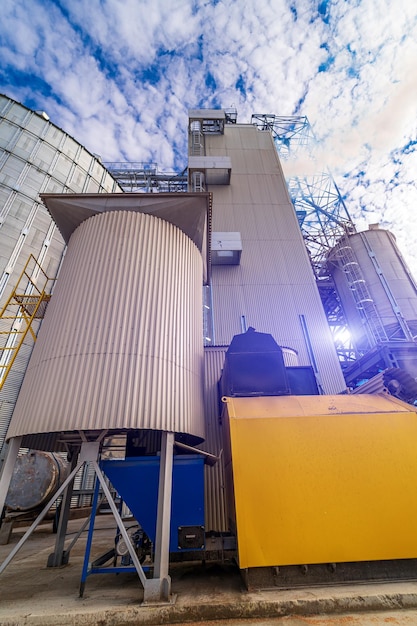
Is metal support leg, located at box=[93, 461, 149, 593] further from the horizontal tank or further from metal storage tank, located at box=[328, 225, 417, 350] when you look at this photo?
metal storage tank, located at box=[328, 225, 417, 350]

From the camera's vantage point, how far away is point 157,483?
18.0ft

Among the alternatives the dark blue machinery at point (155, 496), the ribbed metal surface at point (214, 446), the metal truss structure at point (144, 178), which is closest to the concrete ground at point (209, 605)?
the dark blue machinery at point (155, 496)

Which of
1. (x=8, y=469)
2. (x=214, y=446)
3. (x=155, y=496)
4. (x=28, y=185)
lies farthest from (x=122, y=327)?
(x=28, y=185)

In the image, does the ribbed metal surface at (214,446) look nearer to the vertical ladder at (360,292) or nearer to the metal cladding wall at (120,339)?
the metal cladding wall at (120,339)

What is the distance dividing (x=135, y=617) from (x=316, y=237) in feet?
89.5

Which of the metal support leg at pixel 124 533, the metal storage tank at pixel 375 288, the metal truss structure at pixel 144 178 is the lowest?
the metal support leg at pixel 124 533

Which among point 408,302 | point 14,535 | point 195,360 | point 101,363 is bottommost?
point 14,535

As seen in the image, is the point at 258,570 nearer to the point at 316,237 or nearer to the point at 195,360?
the point at 195,360

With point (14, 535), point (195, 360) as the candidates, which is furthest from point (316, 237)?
point (14, 535)

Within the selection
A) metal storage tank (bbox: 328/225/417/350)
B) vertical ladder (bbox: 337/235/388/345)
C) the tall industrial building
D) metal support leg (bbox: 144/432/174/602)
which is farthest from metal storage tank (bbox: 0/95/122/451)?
metal storage tank (bbox: 328/225/417/350)

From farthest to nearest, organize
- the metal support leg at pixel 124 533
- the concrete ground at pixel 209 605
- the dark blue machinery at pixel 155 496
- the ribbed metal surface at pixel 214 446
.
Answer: the ribbed metal surface at pixel 214 446, the dark blue machinery at pixel 155 496, the metal support leg at pixel 124 533, the concrete ground at pixel 209 605

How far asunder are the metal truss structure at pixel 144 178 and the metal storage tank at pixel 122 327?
20.9 m

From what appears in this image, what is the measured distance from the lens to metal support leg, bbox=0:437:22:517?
552cm

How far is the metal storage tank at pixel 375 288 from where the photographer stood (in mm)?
16281
